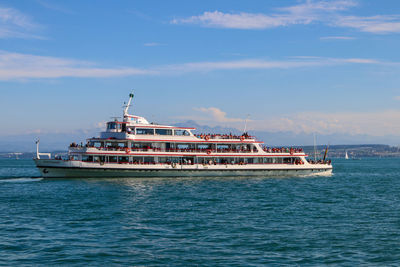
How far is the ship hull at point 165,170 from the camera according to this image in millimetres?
59125

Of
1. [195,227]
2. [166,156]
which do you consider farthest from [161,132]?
[195,227]

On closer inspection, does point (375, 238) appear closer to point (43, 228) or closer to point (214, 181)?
point (43, 228)

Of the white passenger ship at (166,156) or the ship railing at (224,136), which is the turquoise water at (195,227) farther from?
the ship railing at (224,136)

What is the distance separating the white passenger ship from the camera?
2375 inches

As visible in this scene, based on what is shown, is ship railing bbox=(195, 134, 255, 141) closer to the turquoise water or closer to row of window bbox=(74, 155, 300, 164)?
row of window bbox=(74, 155, 300, 164)

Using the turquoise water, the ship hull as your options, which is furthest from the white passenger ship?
the turquoise water

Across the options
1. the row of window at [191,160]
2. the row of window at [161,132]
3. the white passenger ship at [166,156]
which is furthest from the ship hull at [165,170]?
the row of window at [161,132]

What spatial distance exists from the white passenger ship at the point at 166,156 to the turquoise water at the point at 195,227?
993cm

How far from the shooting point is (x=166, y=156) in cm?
6494

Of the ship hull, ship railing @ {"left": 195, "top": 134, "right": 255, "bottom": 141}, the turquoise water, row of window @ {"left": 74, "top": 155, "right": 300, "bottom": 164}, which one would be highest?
ship railing @ {"left": 195, "top": 134, "right": 255, "bottom": 141}

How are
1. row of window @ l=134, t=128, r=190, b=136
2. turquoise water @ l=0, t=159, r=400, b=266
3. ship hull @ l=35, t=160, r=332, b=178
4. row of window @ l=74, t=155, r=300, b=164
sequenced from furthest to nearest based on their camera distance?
row of window @ l=134, t=128, r=190, b=136
row of window @ l=74, t=155, r=300, b=164
ship hull @ l=35, t=160, r=332, b=178
turquoise water @ l=0, t=159, r=400, b=266

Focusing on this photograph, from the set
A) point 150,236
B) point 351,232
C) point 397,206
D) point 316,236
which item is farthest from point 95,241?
point 397,206

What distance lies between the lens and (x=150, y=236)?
26.5m

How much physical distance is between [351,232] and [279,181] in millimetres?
35337
